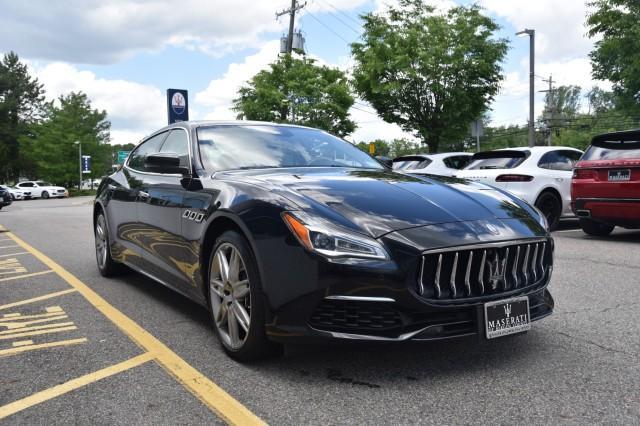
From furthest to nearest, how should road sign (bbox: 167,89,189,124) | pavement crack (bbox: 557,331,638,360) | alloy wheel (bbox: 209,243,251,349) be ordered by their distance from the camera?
road sign (bbox: 167,89,189,124)
pavement crack (bbox: 557,331,638,360)
alloy wheel (bbox: 209,243,251,349)

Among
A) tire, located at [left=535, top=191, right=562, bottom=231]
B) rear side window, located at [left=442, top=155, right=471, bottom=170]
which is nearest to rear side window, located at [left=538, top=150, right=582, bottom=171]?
tire, located at [left=535, top=191, right=562, bottom=231]

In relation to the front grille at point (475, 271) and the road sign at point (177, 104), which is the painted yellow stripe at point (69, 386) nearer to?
the front grille at point (475, 271)

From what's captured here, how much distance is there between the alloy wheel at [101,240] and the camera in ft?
20.6

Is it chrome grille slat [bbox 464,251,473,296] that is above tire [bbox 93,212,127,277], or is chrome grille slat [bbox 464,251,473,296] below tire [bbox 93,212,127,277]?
above

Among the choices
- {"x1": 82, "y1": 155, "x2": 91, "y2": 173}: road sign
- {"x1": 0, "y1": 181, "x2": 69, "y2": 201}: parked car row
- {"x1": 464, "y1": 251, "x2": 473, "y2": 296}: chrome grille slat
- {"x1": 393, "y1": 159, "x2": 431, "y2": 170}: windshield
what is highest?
{"x1": 82, "y1": 155, "x2": 91, "y2": 173}: road sign

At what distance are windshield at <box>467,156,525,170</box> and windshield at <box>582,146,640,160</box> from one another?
1422mm

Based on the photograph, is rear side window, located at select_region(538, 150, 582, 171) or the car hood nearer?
the car hood

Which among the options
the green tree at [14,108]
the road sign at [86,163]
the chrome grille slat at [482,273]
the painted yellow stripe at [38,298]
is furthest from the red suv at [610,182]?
the green tree at [14,108]

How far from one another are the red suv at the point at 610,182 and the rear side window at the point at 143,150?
20.6ft

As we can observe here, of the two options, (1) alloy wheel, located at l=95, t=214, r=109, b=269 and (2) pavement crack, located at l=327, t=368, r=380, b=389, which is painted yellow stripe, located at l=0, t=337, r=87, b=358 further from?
(1) alloy wheel, located at l=95, t=214, r=109, b=269

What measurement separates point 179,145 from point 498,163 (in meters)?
7.11

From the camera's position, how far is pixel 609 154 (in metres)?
8.71

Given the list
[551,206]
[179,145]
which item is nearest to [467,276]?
[179,145]

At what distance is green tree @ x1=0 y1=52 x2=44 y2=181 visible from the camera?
75250 millimetres
